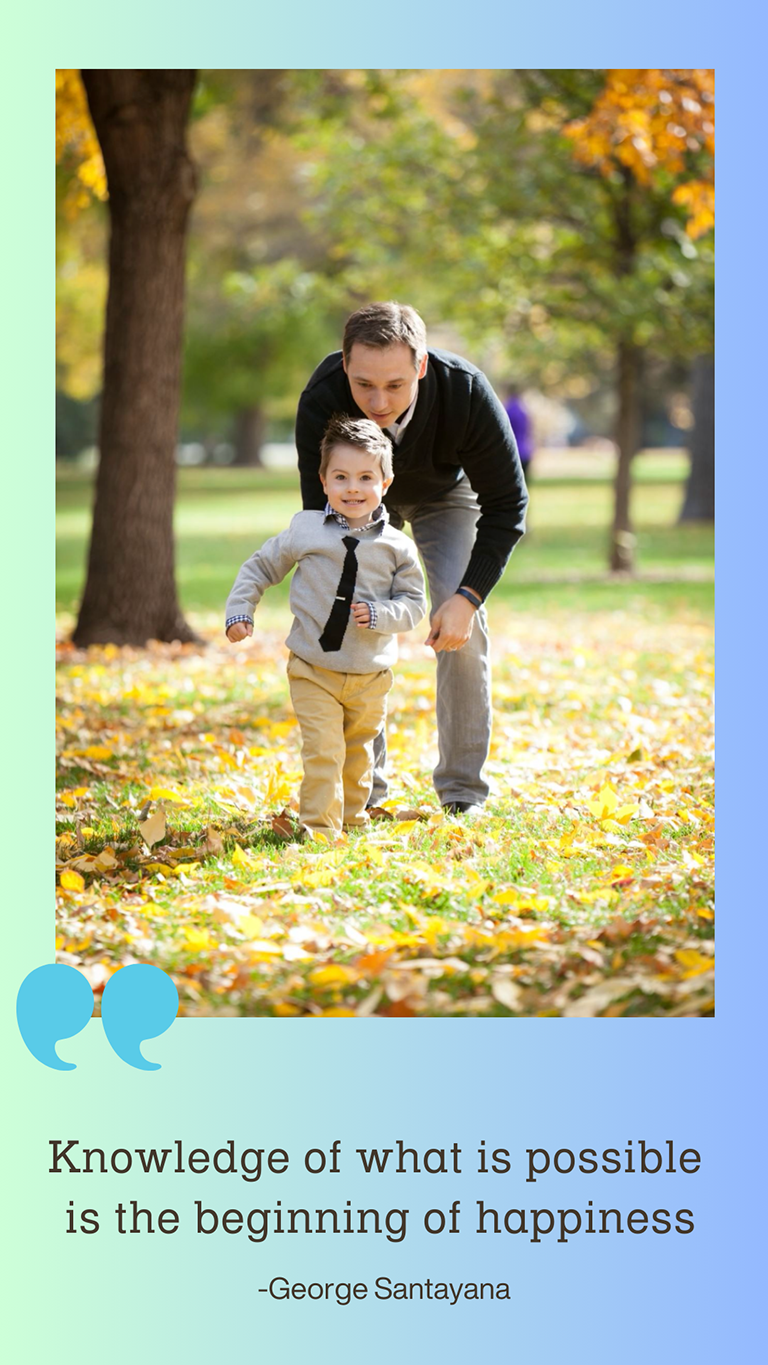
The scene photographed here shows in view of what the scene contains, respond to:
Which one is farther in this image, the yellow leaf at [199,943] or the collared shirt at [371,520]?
the collared shirt at [371,520]

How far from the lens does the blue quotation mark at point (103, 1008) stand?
144 inches

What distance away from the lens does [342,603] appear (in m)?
4.39

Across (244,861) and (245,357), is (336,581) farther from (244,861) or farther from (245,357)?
(245,357)

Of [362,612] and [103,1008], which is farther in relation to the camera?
[362,612]

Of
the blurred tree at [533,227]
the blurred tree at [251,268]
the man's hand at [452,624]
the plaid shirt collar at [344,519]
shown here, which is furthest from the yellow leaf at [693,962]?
the blurred tree at [251,268]

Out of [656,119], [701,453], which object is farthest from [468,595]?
[701,453]

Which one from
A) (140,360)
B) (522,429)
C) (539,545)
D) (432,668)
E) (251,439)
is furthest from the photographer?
(251,439)

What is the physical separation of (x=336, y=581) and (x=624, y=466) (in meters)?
10.5

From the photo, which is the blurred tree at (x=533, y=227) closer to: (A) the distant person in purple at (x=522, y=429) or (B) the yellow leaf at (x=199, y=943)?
(A) the distant person in purple at (x=522, y=429)

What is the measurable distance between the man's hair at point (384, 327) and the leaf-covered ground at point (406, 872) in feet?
4.91

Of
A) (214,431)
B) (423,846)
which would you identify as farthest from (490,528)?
(214,431)

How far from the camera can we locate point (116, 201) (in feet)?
28.1

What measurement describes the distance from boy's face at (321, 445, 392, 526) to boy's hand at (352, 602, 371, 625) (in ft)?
0.91

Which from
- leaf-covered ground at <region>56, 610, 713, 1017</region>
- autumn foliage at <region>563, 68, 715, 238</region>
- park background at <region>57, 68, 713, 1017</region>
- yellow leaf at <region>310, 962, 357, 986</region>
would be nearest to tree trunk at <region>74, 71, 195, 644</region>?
park background at <region>57, 68, 713, 1017</region>
